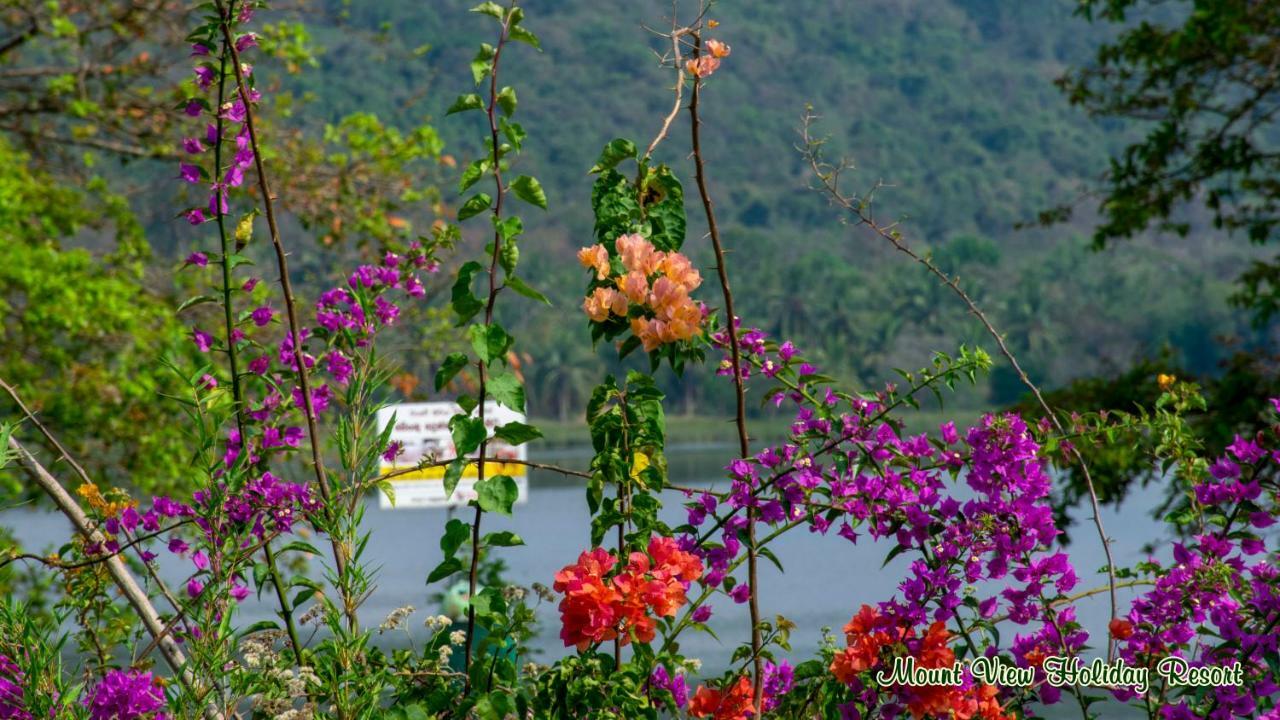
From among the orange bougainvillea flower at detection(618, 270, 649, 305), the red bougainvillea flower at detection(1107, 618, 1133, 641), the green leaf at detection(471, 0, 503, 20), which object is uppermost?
the green leaf at detection(471, 0, 503, 20)

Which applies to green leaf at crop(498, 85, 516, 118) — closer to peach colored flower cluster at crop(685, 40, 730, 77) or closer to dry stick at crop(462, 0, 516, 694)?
dry stick at crop(462, 0, 516, 694)

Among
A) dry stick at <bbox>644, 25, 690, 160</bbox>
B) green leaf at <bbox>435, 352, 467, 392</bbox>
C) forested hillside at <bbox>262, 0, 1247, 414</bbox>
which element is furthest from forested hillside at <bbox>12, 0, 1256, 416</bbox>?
green leaf at <bbox>435, 352, 467, 392</bbox>

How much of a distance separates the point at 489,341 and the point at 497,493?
7.4 inches

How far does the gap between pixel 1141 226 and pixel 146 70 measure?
5.56 meters

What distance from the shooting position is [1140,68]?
8.99 m

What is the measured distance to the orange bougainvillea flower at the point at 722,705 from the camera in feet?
6.12

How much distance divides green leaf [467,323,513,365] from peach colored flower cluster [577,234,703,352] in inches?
4.4

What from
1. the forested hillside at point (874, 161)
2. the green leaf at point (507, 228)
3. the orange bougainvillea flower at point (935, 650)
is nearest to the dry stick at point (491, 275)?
the green leaf at point (507, 228)

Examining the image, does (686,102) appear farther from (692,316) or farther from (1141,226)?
(1141,226)

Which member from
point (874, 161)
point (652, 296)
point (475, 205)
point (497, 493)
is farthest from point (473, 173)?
point (874, 161)

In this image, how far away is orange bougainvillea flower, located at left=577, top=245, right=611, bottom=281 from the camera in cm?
176

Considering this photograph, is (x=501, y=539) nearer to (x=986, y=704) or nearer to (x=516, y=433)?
(x=516, y=433)

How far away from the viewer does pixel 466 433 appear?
1.70 metres

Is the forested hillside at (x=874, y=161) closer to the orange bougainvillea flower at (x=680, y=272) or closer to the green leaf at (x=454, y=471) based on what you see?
the orange bougainvillea flower at (x=680, y=272)
